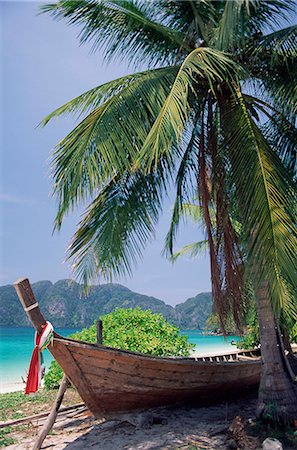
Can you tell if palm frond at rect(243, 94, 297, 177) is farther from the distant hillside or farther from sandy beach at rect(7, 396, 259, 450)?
the distant hillside

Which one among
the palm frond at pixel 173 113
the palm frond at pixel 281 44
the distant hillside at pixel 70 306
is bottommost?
the distant hillside at pixel 70 306

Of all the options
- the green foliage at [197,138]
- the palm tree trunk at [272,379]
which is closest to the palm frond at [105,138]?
the green foliage at [197,138]

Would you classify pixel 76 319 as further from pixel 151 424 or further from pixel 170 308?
pixel 151 424

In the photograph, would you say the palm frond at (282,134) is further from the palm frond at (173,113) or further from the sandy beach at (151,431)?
the sandy beach at (151,431)

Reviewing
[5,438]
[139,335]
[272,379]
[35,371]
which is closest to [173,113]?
[35,371]

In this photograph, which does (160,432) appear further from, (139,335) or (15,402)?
(15,402)

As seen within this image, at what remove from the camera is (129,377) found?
503 centimetres

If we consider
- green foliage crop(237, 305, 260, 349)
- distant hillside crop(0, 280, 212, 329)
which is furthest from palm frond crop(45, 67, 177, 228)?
distant hillside crop(0, 280, 212, 329)

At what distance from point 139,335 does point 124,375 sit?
3.33 metres

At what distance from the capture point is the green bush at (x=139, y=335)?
812 cm

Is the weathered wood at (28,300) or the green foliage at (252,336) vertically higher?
the weathered wood at (28,300)

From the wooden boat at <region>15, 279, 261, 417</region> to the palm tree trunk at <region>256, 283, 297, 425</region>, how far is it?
97 centimetres

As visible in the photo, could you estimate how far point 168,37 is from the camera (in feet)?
17.4

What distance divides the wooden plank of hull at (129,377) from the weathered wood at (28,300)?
0.35 metres
